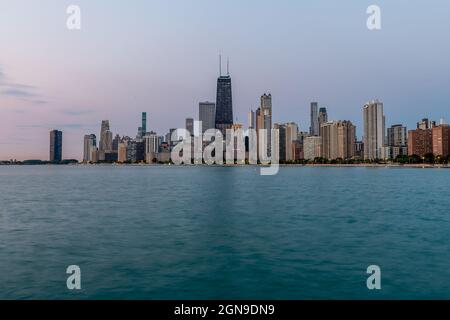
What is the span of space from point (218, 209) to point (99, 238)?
79.6ft

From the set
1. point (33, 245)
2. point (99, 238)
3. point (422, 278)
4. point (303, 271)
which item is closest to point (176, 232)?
point (99, 238)

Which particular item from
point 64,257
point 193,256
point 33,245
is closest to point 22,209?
point 33,245

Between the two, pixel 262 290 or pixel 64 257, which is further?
pixel 64 257

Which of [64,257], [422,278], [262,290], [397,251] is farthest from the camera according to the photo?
[397,251]

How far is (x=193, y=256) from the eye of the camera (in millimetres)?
28406

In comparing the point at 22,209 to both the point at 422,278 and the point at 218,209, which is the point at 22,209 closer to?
the point at 218,209

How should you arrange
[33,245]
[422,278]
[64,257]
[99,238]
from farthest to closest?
1. [99,238]
2. [33,245]
3. [64,257]
4. [422,278]

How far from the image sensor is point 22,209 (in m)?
56.6

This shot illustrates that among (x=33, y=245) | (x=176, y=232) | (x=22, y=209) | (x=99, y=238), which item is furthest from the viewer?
(x=22, y=209)

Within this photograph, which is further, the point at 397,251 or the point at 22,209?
the point at 22,209
